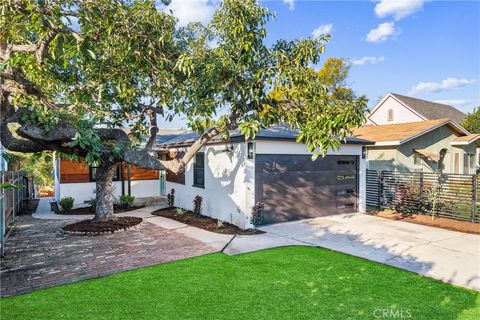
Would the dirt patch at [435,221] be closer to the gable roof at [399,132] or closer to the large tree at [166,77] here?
the gable roof at [399,132]

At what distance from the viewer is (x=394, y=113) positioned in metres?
27.7

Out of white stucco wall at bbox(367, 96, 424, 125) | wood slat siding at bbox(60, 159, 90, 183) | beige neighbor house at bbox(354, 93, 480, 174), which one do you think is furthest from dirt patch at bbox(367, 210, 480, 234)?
white stucco wall at bbox(367, 96, 424, 125)

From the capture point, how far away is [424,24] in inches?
498

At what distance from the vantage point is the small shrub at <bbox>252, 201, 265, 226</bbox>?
31.9 ft

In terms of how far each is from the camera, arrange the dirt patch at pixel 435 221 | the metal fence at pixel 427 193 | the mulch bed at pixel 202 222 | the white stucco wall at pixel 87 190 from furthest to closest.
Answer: the white stucco wall at pixel 87 190
the metal fence at pixel 427 193
the dirt patch at pixel 435 221
the mulch bed at pixel 202 222

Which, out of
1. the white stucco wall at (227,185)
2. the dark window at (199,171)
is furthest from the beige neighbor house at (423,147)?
the dark window at (199,171)

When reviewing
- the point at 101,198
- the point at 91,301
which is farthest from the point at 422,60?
the point at 91,301

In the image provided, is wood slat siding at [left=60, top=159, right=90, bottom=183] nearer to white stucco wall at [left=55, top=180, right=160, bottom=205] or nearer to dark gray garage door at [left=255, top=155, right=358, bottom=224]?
white stucco wall at [left=55, top=180, right=160, bottom=205]

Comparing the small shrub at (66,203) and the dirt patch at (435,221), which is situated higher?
the small shrub at (66,203)

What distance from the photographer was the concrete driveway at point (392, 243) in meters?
6.20

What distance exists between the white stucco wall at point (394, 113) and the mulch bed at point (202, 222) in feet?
72.7

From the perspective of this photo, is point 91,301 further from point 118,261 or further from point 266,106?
point 266,106

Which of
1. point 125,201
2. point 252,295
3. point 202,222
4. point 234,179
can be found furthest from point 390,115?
point 252,295

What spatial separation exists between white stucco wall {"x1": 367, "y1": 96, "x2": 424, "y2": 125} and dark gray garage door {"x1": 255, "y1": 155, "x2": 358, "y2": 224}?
17.2m
